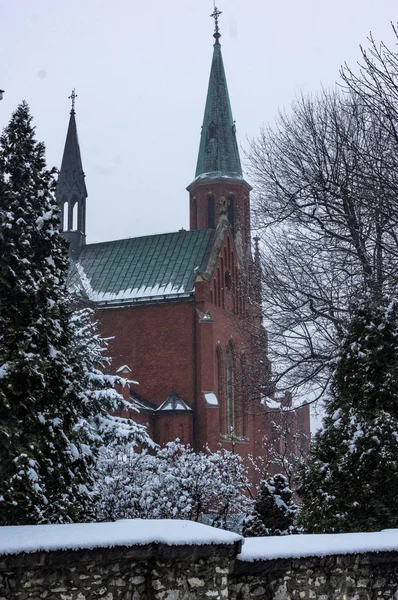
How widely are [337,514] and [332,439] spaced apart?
108cm

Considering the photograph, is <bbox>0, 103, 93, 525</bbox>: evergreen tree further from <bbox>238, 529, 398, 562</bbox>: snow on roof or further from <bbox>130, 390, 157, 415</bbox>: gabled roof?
<bbox>130, 390, 157, 415</bbox>: gabled roof

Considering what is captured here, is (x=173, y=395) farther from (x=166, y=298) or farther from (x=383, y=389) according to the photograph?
(x=383, y=389)

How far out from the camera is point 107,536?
5.40m

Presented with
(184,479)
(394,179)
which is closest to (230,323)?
(184,479)

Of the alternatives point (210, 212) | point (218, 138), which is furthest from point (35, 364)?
point (218, 138)

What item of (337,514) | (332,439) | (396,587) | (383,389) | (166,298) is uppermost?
(166,298)

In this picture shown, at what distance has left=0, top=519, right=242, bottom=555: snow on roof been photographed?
5105mm

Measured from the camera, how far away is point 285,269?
16656 millimetres

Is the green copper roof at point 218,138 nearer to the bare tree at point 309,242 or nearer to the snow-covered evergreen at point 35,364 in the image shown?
the bare tree at point 309,242

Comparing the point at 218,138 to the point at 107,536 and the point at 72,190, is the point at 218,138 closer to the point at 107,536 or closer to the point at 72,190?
the point at 72,190

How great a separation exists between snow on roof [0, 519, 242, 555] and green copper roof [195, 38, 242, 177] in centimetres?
3948

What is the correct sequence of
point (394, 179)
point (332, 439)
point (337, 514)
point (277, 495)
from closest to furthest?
point (337, 514) < point (332, 439) < point (394, 179) < point (277, 495)

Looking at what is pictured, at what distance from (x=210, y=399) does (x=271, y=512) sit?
16.8 metres

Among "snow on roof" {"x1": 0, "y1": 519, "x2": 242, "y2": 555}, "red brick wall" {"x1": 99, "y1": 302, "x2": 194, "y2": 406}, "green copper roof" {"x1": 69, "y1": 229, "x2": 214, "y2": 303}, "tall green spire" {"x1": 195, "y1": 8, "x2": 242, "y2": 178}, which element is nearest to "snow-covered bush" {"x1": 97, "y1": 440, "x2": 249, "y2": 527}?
"red brick wall" {"x1": 99, "y1": 302, "x2": 194, "y2": 406}
